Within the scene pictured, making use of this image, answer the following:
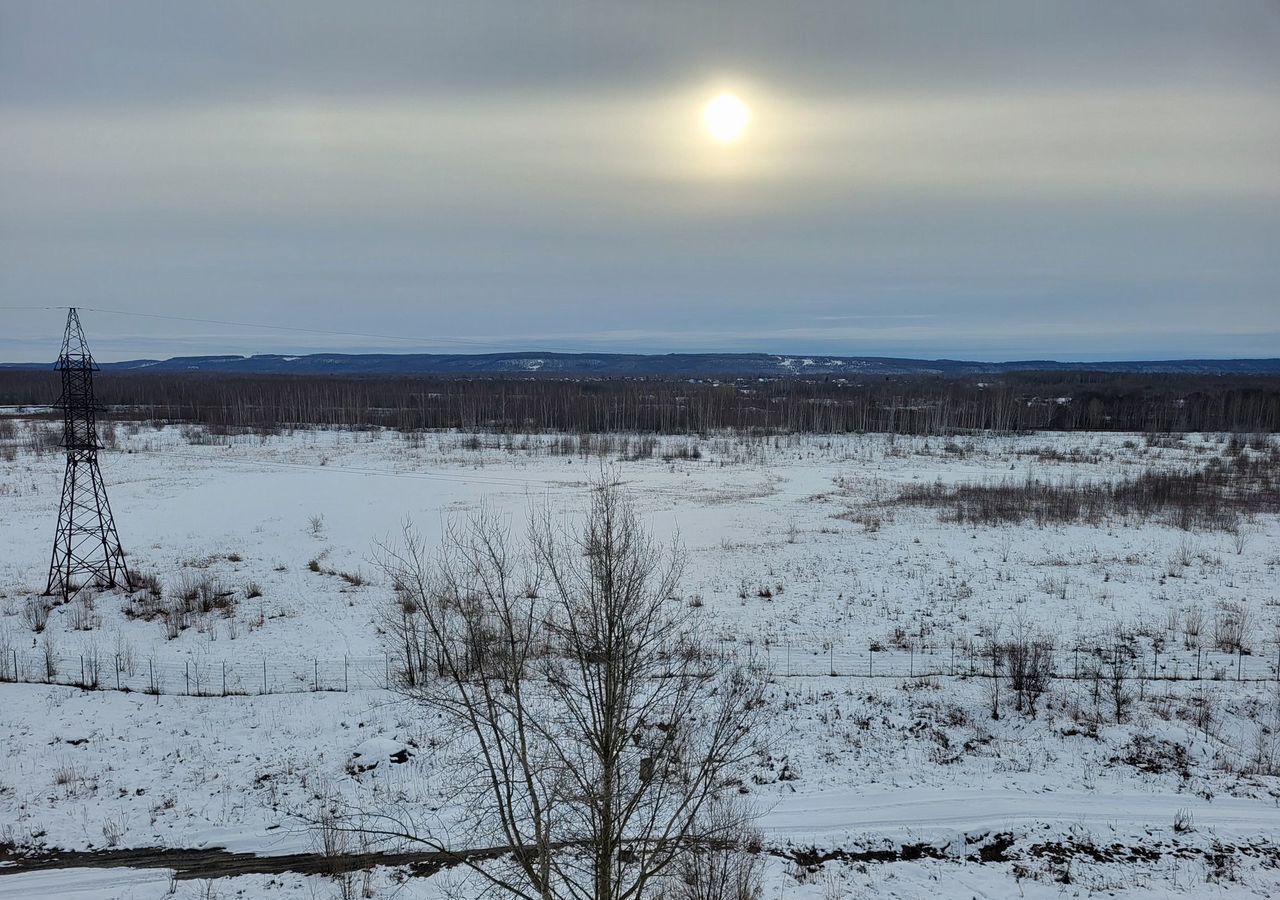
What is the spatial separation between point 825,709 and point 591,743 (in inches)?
364

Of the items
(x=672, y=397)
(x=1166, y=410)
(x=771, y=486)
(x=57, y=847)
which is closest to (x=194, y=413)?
(x=672, y=397)

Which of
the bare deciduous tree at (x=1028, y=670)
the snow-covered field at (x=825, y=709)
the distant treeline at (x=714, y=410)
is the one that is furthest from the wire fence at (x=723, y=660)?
the distant treeline at (x=714, y=410)

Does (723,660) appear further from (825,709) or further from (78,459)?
(78,459)

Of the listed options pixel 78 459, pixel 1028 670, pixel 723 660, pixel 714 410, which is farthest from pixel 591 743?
pixel 714 410

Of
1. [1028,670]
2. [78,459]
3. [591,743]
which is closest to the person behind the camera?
[591,743]

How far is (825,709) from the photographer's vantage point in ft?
58.3

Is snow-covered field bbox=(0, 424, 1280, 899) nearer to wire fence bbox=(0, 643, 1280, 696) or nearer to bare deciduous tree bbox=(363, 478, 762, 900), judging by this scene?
wire fence bbox=(0, 643, 1280, 696)

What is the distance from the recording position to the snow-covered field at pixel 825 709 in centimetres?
1314

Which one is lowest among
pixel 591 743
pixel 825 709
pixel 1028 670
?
pixel 825 709

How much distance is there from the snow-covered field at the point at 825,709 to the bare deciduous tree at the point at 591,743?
130cm

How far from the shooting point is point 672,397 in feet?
397

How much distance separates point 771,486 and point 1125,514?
20.4m

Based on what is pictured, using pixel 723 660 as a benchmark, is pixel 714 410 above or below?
above

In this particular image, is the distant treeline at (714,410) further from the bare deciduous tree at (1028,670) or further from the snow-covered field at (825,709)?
the bare deciduous tree at (1028,670)
